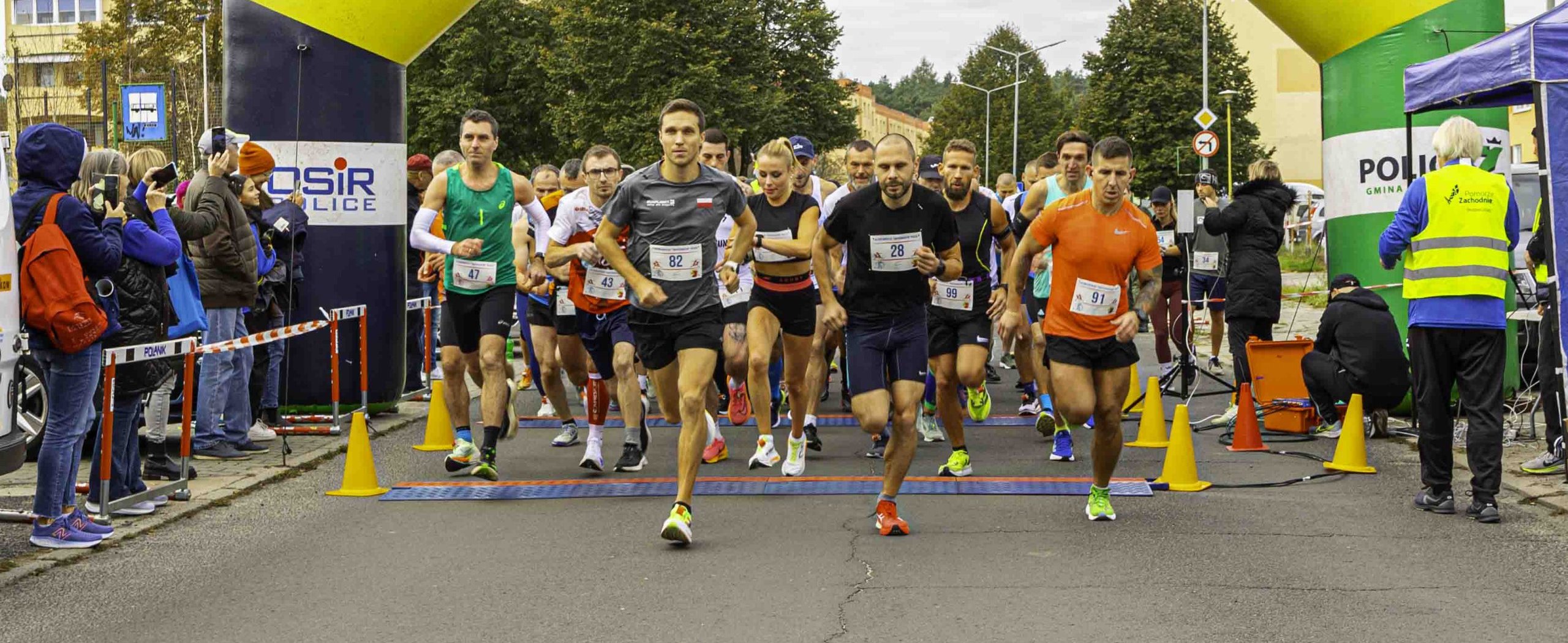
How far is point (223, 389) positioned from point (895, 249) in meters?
4.75

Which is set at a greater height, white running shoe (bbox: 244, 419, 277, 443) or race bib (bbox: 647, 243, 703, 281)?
race bib (bbox: 647, 243, 703, 281)

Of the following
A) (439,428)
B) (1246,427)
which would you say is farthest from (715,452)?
(1246,427)

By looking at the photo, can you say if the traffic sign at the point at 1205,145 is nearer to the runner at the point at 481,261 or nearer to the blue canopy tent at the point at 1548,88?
the blue canopy tent at the point at 1548,88

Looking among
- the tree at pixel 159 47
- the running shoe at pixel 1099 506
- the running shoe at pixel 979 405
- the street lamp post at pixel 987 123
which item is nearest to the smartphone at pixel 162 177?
the running shoe at pixel 1099 506

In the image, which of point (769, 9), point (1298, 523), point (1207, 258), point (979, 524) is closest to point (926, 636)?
point (979, 524)

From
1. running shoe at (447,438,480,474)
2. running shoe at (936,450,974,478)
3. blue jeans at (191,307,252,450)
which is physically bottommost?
running shoe at (936,450,974,478)

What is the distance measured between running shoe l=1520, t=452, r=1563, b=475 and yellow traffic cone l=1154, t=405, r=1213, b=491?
1843 millimetres

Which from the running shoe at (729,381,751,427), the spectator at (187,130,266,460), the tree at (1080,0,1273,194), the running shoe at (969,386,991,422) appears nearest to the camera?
the spectator at (187,130,266,460)

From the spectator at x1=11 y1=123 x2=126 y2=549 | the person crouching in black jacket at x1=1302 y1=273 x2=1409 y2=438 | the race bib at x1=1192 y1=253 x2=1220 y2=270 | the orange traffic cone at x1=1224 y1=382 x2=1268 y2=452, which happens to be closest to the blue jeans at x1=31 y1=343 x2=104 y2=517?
the spectator at x1=11 y1=123 x2=126 y2=549

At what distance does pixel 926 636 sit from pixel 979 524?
90.2 inches

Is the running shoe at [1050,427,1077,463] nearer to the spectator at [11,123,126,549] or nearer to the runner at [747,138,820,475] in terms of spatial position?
the runner at [747,138,820,475]

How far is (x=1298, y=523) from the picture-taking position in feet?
25.7

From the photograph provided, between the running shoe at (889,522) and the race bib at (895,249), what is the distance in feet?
3.83

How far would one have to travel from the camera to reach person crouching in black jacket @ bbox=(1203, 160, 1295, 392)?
466 inches
